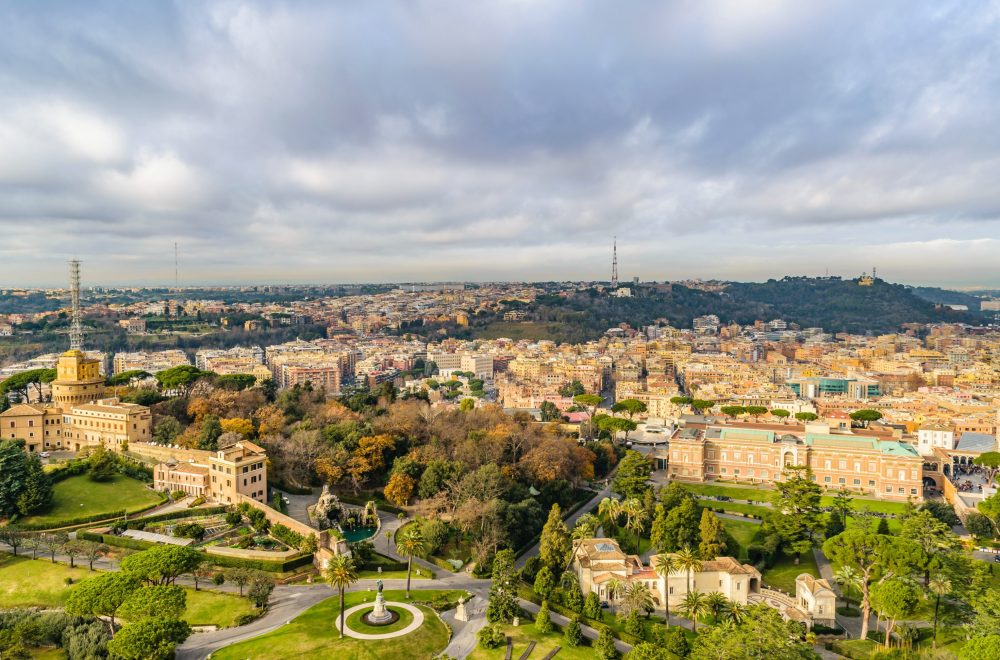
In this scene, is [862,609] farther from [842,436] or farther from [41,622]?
[41,622]

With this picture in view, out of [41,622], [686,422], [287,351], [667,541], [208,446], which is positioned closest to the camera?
[41,622]

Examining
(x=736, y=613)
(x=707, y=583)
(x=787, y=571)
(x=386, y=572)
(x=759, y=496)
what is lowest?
(x=759, y=496)

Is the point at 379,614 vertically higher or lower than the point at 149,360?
lower

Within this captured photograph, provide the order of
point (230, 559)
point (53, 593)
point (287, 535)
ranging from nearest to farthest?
point (53, 593) < point (230, 559) < point (287, 535)

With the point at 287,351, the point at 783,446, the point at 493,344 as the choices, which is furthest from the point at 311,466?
the point at 493,344

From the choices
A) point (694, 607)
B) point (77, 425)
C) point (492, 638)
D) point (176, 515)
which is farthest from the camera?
point (77, 425)

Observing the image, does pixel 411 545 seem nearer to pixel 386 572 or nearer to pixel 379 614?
pixel 386 572

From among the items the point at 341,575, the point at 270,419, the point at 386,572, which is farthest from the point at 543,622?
the point at 270,419
